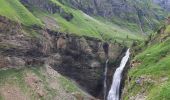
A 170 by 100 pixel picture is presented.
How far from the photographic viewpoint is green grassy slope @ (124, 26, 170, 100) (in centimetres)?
9775

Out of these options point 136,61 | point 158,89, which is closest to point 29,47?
point 136,61

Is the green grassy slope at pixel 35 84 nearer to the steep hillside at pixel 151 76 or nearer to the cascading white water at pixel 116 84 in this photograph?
the cascading white water at pixel 116 84

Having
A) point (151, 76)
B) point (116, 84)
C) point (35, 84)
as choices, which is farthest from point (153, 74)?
point (35, 84)

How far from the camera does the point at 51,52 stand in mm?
197375

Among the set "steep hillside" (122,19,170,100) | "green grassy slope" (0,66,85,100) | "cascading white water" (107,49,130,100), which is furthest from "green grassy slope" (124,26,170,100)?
"green grassy slope" (0,66,85,100)

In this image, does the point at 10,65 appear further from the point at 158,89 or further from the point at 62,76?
the point at 158,89

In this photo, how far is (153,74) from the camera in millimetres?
115375

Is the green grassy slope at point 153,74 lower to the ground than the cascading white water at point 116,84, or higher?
higher

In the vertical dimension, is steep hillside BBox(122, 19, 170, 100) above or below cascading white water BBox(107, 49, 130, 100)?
above

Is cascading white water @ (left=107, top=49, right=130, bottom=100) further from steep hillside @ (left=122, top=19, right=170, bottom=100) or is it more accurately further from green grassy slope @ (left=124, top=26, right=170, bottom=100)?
green grassy slope @ (left=124, top=26, right=170, bottom=100)

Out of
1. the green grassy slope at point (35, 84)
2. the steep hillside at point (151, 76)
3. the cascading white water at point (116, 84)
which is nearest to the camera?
the steep hillside at point (151, 76)

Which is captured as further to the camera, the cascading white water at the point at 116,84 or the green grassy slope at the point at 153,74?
the cascading white water at the point at 116,84

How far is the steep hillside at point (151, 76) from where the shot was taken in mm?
98625

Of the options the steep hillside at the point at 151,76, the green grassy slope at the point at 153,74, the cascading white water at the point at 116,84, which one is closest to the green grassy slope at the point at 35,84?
the cascading white water at the point at 116,84
